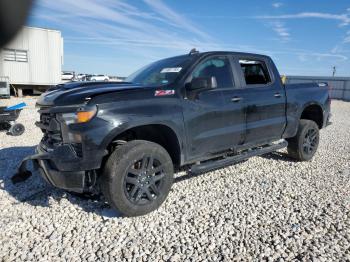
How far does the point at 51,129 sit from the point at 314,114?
5.17m

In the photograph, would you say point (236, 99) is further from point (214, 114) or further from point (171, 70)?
point (171, 70)

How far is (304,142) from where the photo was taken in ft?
20.1

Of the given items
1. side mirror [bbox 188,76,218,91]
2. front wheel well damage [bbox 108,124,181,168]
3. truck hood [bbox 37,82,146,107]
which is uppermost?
side mirror [bbox 188,76,218,91]

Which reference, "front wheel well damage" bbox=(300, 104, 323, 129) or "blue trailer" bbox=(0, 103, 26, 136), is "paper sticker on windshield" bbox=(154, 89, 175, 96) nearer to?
"front wheel well damage" bbox=(300, 104, 323, 129)

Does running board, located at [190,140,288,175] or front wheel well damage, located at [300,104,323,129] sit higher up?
front wheel well damage, located at [300,104,323,129]

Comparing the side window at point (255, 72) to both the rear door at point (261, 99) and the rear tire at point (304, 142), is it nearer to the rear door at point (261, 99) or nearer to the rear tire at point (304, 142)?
the rear door at point (261, 99)

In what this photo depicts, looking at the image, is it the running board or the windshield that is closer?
the running board

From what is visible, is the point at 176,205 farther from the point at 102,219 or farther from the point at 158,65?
the point at 158,65

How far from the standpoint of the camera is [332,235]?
10.9 feet

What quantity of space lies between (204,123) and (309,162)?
3.09m

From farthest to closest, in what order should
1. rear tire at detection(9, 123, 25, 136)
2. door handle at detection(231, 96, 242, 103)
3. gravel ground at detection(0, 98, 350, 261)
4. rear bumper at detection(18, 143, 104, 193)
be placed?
rear tire at detection(9, 123, 25, 136)
door handle at detection(231, 96, 242, 103)
rear bumper at detection(18, 143, 104, 193)
gravel ground at detection(0, 98, 350, 261)

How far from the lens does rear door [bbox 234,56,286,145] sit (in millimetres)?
4887

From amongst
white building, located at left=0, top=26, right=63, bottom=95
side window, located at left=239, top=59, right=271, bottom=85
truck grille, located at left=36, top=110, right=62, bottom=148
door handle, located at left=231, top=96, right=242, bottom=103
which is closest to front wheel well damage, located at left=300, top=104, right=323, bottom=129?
side window, located at left=239, top=59, right=271, bottom=85

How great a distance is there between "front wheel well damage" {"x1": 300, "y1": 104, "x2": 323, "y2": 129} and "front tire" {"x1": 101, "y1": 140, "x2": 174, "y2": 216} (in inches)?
149
